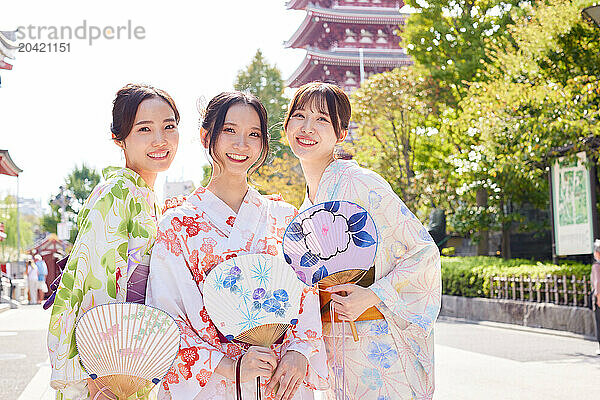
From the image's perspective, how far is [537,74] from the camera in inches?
474

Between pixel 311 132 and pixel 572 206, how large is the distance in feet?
31.1

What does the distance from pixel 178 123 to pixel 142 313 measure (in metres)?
0.95

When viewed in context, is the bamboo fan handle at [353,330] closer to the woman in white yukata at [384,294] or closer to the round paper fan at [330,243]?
the woman in white yukata at [384,294]

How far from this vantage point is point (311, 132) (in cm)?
275

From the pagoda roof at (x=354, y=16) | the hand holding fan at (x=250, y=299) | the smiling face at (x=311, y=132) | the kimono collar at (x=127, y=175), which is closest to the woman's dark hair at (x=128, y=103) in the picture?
the kimono collar at (x=127, y=175)

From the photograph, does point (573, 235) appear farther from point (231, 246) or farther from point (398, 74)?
point (231, 246)

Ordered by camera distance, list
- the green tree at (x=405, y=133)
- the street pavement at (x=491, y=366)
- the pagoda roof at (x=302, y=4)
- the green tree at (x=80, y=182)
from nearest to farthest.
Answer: the street pavement at (x=491, y=366)
the green tree at (x=405, y=133)
the pagoda roof at (x=302, y=4)
the green tree at (x=80, y=182)

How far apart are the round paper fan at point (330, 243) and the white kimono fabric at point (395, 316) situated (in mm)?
214

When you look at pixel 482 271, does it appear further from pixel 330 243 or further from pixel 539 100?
pixel 330 243

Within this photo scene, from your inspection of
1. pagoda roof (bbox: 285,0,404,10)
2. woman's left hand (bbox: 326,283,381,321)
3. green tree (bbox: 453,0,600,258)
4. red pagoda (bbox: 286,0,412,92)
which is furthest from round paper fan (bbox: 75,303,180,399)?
pagoda roof (bbox: 285,0,404,10)

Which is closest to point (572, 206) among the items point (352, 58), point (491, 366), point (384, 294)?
point (491, 366)

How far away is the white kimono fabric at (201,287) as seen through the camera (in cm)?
224

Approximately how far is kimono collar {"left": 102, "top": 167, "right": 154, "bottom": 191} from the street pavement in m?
4.01

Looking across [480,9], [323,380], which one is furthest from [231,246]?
[480,9]
